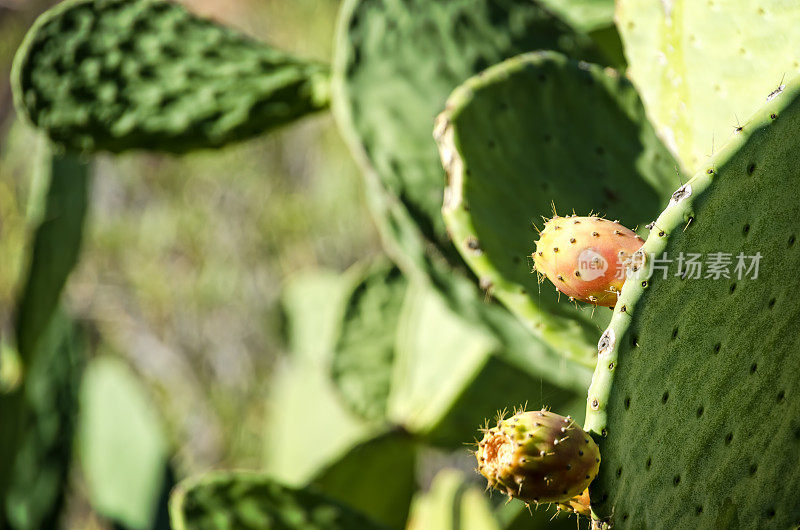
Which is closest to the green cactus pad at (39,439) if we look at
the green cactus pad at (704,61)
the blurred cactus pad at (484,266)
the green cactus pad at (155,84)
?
the blurred cactus pad at (484,266)

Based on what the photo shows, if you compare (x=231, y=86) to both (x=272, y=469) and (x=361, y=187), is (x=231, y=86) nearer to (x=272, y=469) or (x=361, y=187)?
(x=272, y=469)

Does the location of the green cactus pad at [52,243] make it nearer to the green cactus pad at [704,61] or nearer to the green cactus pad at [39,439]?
the green cactus pad at [39,439]

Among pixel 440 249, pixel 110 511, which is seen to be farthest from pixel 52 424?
pixel 440 249

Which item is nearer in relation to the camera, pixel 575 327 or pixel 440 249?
pixel 575 327

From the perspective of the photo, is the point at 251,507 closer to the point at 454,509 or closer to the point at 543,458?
the point at 454,509

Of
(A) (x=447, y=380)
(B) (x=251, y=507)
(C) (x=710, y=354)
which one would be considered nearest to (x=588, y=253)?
(C) (x=710, y=354)

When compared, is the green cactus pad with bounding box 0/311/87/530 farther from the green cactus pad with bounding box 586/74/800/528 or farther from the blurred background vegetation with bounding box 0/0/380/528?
the blurred background vegetation with bounding box 0/0/380/528
